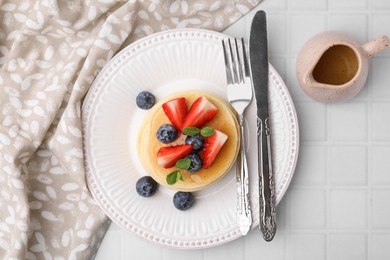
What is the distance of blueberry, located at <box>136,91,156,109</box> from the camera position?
3.78 feet

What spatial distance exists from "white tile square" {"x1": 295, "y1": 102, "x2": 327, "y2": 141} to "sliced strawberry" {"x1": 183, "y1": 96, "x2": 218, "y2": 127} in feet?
0.68

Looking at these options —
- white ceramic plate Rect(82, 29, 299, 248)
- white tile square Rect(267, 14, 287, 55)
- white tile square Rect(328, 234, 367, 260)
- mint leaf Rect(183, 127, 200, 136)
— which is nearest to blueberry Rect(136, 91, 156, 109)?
white ceramic plate Rect(82, 29, 299, 248)

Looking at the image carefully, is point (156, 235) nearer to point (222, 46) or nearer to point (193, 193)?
point (193, 193)

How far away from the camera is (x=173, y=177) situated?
1093 mm

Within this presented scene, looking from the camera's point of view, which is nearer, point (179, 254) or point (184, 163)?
point (184, 163)

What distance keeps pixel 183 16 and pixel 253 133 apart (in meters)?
0.28

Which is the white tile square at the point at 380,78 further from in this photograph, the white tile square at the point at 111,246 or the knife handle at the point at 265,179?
the white tile square at the point at 111,246

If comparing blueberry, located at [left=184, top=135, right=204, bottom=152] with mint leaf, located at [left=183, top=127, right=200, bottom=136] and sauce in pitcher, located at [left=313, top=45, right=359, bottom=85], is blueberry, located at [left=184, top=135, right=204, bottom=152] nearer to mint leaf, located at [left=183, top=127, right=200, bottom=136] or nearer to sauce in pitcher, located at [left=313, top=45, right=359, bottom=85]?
mint leaf, located at [left=183, top=127, right=200, bottom=136]

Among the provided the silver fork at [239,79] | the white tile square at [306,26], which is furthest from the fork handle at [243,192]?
the white tile square at [306,26]

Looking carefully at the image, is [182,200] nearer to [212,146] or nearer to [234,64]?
[212,146]

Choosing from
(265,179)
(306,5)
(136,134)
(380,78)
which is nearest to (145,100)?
(136,134)

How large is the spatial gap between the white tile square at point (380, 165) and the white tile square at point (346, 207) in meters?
0.04

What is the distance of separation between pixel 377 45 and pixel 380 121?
199mm

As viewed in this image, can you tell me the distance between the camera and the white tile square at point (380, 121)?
1210 millimetres
